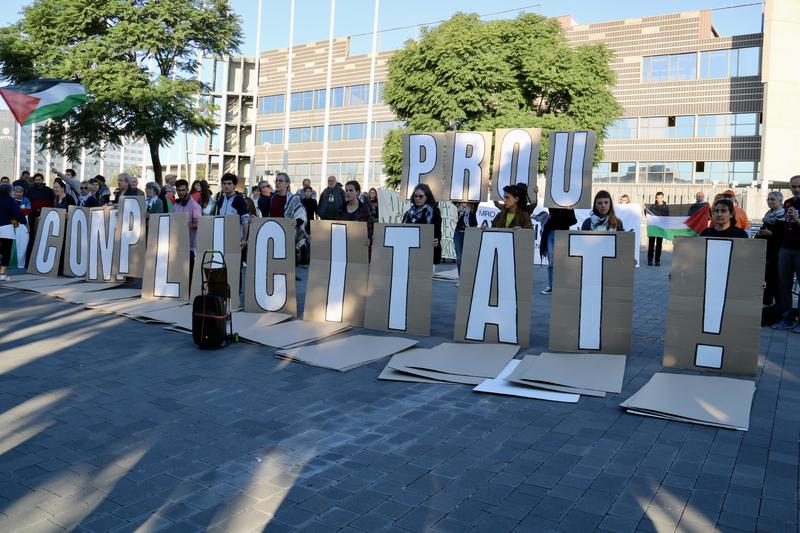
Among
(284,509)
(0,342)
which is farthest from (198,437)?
(0,342)

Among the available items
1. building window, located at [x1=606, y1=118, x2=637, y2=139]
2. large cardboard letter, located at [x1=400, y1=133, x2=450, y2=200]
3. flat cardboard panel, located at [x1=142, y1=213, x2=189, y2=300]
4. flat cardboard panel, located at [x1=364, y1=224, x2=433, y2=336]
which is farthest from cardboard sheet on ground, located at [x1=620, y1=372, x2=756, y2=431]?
building window, located at [x1=606, y1=118, x2=637, y2=139]

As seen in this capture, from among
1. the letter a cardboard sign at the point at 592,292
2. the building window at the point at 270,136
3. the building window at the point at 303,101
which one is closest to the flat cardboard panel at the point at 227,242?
the letter a cardboard sign at the point at 592,292

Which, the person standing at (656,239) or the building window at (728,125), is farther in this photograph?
the building window at (728,125)

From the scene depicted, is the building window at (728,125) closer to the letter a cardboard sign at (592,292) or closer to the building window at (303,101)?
the building window at (303,101)

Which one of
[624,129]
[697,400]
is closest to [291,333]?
[697,400]

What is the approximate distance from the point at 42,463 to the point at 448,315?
20.5 ft

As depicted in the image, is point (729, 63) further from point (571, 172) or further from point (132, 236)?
point (132, 236)

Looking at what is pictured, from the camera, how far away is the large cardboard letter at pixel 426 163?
388 inches

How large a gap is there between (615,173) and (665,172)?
365 cm

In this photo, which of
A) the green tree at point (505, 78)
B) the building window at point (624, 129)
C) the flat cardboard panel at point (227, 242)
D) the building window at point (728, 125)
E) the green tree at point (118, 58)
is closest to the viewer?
the flat cardboard panel at point (227, 242)

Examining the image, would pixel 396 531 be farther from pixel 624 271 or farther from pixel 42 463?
pixel 624 271

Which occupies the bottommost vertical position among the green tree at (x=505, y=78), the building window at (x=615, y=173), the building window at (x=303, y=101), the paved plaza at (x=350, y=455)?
the paved plaza at (x=350, y=455)

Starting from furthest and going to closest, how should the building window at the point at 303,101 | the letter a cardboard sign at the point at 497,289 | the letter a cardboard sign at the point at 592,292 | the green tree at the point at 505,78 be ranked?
the building window at the point at 303,101 → the green tree at the point at 505,78 → the letter a cardboard sign at the point at 497,289 → the letter a cardboard sign at the point at 592,292

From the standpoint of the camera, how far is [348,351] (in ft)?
23.5
